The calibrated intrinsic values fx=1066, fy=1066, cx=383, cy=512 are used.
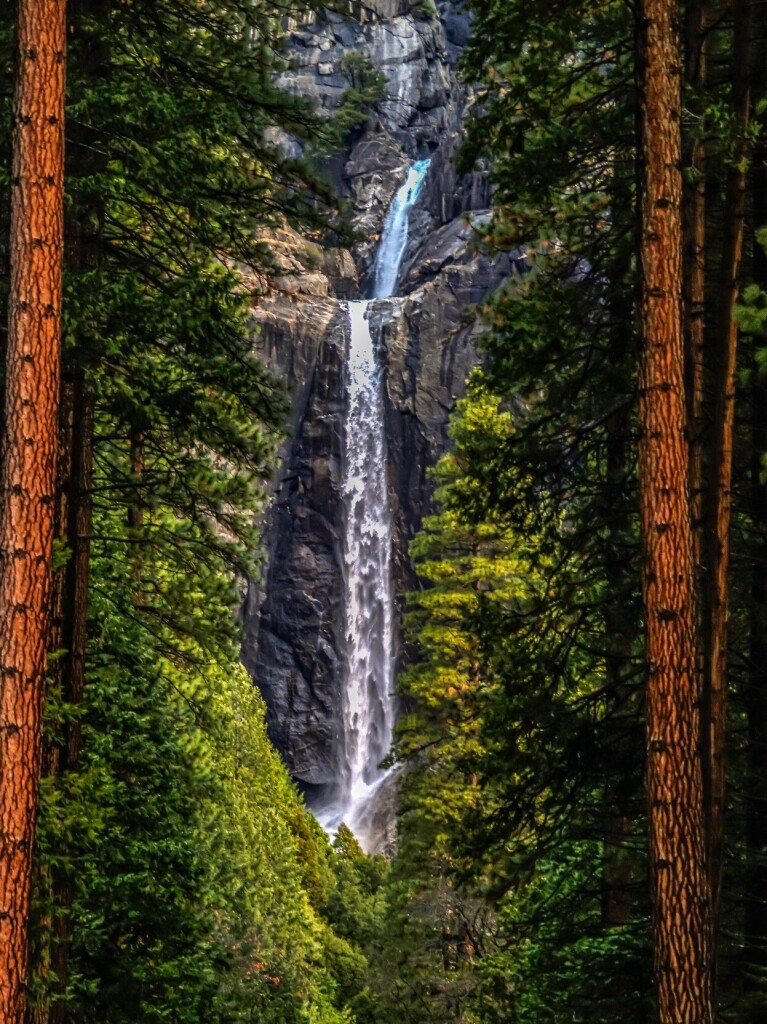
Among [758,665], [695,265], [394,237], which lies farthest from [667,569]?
[394,237]

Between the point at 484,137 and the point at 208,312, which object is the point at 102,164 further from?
the point at 484,137

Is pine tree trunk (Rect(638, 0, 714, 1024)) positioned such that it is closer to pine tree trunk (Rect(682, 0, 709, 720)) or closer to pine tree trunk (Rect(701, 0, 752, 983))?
pine tree trunk (Rect(701, 0, 752, 983))

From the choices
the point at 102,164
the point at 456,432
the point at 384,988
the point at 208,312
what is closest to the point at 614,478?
the point at 208,312

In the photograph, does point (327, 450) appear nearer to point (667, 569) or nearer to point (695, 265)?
point (695, 265)

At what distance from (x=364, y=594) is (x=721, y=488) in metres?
38.2

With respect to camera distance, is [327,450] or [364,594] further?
[327,450]

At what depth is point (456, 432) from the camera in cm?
1558

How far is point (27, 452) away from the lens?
539cm

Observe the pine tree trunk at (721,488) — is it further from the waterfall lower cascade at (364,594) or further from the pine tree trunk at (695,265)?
the waterfall lower cascade at (364,594)

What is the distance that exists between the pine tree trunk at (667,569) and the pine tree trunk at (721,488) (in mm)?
435

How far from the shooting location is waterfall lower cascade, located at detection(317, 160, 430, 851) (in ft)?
134

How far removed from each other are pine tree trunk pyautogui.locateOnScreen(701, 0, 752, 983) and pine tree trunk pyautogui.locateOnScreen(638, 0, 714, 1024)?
435 mm

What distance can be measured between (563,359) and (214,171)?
268 centimetres

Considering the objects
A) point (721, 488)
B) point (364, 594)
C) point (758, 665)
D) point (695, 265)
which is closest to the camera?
point (721, 488)
